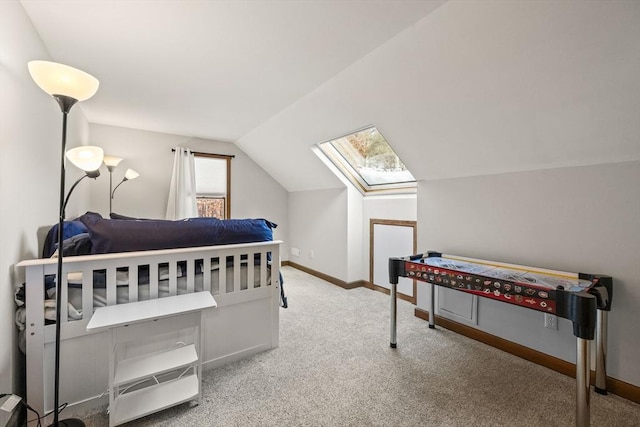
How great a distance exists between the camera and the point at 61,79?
115 centimetres

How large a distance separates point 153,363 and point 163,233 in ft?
2.51

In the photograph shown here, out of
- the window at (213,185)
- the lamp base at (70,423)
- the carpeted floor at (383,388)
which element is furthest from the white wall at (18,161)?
the window at (213,185)

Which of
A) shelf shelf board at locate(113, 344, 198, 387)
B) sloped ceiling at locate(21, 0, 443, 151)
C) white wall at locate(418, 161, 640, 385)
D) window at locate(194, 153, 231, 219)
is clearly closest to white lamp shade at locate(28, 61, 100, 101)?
sloped ceiling at locate(21, 0, 443, 151)

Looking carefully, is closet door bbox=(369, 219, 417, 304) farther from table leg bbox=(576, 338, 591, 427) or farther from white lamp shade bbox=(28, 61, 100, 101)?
white lamp shade bbox=(28, 61, 100, 101)

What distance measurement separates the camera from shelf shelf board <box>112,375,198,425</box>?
4.74 feet

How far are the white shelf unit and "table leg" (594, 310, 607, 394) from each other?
2368mm

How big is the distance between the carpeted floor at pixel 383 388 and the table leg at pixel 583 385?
0.78 feet

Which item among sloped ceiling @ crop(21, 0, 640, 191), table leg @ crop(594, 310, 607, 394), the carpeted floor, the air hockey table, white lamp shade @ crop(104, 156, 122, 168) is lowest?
the carpeted floor

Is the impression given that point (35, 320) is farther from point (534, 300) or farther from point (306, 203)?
point (306, 203)

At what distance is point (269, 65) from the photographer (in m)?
2.14

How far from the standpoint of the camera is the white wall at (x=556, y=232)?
169cm

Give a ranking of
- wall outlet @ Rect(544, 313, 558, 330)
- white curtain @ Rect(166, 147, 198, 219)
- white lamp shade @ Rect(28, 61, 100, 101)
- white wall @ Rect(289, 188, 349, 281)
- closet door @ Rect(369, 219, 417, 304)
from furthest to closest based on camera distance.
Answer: white curtain @ Rect(166, 147, 198, 219), white wall @ Rect(289, 188, 349, 281), closet door @ Rect(369, 219, 417, 304), wall outlet @ Rect(544, 313, 558, 330), white lamp shade @ Rect(28, 61, 100, 101)

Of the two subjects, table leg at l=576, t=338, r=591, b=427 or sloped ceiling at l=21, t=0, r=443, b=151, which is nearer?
table leg at l=576, t=338, r=591, b=427

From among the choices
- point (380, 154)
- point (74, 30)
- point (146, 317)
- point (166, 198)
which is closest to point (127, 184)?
point (166, 198)
